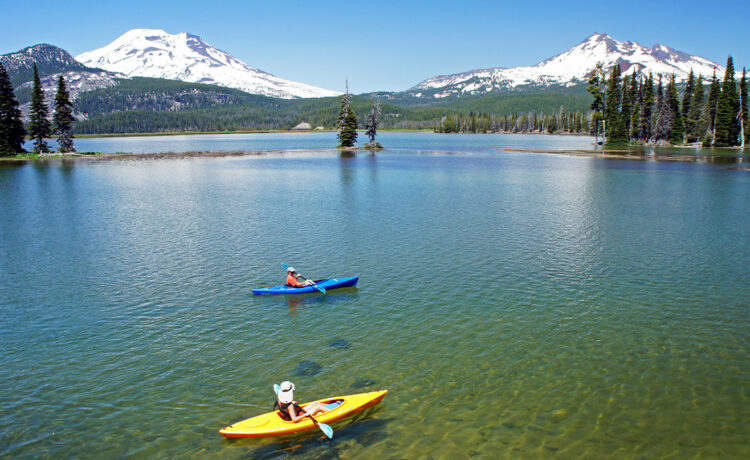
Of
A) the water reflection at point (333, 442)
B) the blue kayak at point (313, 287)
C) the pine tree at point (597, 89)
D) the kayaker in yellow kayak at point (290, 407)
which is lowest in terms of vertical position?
the water reflection at point (333, 442)

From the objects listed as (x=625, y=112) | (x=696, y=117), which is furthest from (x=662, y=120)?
(x=625, y=112)

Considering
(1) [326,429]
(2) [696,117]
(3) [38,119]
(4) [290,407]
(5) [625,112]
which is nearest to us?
(1) [326,429]

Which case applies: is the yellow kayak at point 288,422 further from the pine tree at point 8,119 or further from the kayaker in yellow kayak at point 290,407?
the pine tree at point 8,119

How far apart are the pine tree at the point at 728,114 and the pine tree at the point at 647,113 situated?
61.8ft

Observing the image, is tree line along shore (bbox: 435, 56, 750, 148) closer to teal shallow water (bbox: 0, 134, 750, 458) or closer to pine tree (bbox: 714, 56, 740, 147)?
pine tree (bbox: 714, 56, 740, 147)

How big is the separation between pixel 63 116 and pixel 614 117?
141 m

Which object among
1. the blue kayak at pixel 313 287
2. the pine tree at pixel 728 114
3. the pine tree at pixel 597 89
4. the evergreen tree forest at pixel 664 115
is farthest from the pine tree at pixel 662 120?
the blue kayak at pixel 313 287

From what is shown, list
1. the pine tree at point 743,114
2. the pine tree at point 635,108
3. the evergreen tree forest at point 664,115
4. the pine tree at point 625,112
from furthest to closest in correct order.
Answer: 1. the pine tree at point 635,108
2. the pine tree at point 625,112
3. the evergreen tree forest at point 664,115
4. the pine tree at point 743,114

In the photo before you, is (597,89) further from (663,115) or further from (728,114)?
(728,114)

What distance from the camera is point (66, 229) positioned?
39562mm

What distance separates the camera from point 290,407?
14078 millimetres

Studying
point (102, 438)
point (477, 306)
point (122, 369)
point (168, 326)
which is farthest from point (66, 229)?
point (477, 306)

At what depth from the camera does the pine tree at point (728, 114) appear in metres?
120

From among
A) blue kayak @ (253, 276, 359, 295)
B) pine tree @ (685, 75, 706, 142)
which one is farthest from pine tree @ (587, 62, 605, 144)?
blue kayak @ (253, 276, 359, 295)
